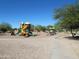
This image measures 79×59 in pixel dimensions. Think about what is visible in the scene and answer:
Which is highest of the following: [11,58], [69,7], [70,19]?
[69,7]

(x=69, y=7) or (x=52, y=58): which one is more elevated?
(x=69, y=7)

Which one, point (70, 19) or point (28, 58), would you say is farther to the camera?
point (70, 19)

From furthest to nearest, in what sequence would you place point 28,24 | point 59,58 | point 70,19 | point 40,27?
1. point 40,27
2. point 28,24
3. point 70,19
4. point 59,58

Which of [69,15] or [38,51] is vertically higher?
[69,15]

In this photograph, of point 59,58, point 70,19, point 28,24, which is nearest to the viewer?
point 59,58

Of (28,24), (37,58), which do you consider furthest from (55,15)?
(37,58)

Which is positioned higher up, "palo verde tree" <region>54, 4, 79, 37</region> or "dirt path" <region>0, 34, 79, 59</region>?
"palo verde tree" <region>54, 4, 79, 37</region>

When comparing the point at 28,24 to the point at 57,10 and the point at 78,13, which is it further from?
the point at 78,13

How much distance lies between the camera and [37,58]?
493 inches

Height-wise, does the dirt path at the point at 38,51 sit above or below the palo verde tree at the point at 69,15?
below

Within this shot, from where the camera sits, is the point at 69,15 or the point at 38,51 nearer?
the point at 38,51

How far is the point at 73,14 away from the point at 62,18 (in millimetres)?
3500

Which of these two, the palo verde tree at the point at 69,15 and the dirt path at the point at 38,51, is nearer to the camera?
the dirt path at the point at 38,51

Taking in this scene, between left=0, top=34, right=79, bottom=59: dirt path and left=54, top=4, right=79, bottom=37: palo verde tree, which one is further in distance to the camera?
left=54, top=4, right=79, bottom=37: palo verde tree
